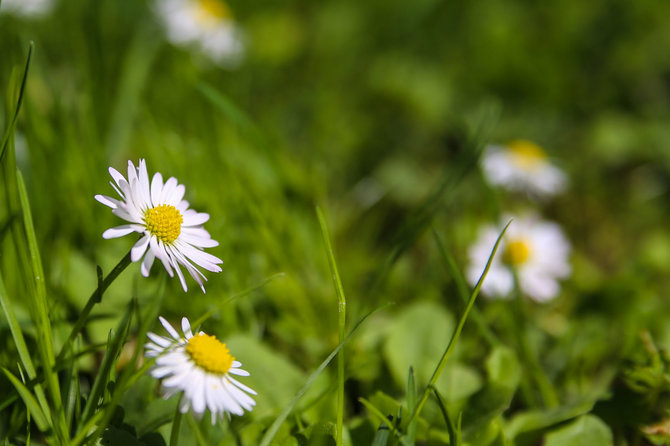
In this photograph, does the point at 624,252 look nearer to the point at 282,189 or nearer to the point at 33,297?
the point at 282,189

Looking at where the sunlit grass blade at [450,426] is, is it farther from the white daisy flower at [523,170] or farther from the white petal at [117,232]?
the white daisy flower at [523,170]

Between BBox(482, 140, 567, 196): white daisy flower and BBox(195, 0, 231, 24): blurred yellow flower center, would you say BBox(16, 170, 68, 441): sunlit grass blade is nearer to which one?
BBox(482, 140, 567, 196): white daisy flower

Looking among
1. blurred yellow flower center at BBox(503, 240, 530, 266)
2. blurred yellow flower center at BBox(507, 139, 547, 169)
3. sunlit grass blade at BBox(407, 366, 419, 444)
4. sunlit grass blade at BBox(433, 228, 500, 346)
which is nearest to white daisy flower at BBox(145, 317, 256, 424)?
sunlit grass blade at BBox(407, 366, 419, 444)

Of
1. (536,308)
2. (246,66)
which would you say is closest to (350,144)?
(246,66)

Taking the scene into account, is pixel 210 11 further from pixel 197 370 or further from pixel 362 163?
pixel 197 370

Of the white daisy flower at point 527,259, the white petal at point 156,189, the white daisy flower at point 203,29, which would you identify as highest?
the white daisy flower at point 203,29

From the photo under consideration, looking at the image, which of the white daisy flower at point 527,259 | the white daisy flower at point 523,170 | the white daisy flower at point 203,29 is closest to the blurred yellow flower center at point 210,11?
the white daisy flower at point 203,29

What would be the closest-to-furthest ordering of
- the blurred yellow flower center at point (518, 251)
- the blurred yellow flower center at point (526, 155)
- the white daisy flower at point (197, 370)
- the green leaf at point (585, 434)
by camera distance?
1. the white daisy flower at point (197, 370)
2. the green leaf at point (585, 434)
3. the blurred yellow flower center at point (518, 251)
4. the blurred yellow flower center at point (526, 155)
